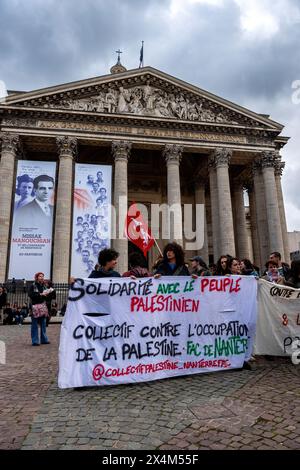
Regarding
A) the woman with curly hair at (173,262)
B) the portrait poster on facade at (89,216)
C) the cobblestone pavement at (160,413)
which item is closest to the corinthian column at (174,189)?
the portrait poster on facade at (89,216)

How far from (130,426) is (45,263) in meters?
17.2

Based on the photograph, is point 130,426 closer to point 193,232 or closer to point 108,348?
point 108,348

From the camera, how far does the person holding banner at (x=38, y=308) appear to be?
326 inches

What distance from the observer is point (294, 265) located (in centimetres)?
655

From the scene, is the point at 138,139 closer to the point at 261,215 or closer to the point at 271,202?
the point at 271,202

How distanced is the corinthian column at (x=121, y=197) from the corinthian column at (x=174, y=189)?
10.5 feet

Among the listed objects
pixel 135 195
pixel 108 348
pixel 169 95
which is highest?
pixel 169 95

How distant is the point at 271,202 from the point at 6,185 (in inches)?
771

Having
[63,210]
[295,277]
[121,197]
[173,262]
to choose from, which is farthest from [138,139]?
[173,262]

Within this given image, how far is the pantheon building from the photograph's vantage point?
21.9 meters

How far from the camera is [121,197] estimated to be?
22328 mm

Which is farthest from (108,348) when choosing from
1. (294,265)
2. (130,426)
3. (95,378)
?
(294,265)

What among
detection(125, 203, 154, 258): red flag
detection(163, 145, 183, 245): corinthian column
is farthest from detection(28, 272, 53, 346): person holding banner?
detection(163, 145, 183, 245): corinthian column

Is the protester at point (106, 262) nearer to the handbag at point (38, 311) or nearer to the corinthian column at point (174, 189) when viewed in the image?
the handbag at point (38, 311)
